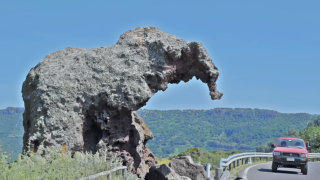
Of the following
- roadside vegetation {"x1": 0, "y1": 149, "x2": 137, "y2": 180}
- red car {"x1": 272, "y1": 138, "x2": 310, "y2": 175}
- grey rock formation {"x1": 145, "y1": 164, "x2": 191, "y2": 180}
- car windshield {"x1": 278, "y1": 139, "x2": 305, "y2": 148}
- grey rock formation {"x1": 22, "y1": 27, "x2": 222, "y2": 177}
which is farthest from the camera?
car windshield {"x1": 278, "y1": 139, "x2": 305, "y2": 148}

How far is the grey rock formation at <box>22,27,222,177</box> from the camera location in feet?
54.5

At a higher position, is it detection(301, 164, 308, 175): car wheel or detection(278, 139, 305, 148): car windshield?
detection(278, 139, 305, 148): car windshield

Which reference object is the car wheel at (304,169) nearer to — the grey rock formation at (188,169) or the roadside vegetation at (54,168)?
the grey rock formation at (188,169)

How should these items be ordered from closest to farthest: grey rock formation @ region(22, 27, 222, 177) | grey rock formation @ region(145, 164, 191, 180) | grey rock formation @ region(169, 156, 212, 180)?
grey rock formation @ region(145, 164, 191, 180)
grey rock formation @ region(22, 27, 222, 177)
grey rock formation @ region(169, 156, 212, 180)

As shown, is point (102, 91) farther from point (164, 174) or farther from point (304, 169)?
point (304, 169)

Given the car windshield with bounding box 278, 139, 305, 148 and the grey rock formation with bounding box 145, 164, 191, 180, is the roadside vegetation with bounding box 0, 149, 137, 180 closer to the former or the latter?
the grey rock formation with bounding box 145, 164, 191, 180

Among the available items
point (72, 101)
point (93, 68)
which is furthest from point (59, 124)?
point (93, 68)

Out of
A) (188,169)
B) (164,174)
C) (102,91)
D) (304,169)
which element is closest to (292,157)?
(304,169)

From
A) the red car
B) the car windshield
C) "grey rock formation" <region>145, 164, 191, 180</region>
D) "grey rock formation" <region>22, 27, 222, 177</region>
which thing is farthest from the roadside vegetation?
the car windshield

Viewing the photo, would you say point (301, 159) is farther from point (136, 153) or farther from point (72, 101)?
point (72, 101)

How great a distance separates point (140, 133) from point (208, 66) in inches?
146

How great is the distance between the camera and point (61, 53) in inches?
729

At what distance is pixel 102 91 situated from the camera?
17.0 m

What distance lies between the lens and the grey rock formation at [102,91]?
16625mm
